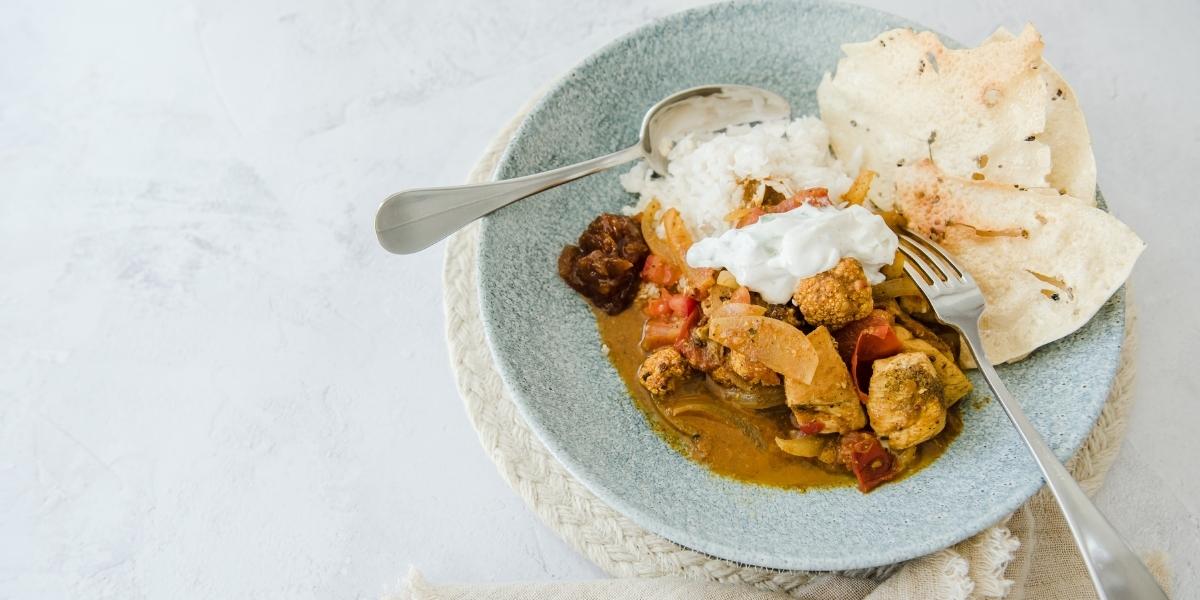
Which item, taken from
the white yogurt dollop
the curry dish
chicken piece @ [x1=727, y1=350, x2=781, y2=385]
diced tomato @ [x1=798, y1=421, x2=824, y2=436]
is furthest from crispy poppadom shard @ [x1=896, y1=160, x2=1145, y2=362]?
chicken piece @ [x1=727, y1=350, x2=781, y2=385]

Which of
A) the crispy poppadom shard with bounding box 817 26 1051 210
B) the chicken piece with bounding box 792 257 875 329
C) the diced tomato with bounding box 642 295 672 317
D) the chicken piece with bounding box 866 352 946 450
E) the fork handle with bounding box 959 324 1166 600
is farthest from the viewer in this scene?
the diced tomato with bounding box 642 295 672 317

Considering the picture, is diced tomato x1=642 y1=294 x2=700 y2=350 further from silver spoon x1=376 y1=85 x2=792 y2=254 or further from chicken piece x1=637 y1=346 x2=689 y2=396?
silver spoon x1=376 y1=85 x2=792 y2=254

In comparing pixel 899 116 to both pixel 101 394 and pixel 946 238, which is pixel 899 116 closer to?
pixel 946 238

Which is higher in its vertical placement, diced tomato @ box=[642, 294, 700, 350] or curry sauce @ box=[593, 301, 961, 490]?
diced tomato @ box=[642, 294, 700, 350]

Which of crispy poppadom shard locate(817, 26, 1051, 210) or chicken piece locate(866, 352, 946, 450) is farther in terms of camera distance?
crispy poppadom shard locate(817, 26, 1051, 210)

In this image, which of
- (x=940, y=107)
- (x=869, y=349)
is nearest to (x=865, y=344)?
(x=869, y=349)

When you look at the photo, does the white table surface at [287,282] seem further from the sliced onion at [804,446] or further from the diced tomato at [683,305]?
the diced tomato at [683,305]

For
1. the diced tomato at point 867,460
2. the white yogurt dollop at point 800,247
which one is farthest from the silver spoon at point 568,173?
the diced tomato at point 867,460
